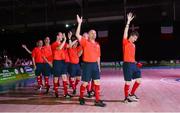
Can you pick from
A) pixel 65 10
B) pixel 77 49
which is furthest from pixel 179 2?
pixel 77 49

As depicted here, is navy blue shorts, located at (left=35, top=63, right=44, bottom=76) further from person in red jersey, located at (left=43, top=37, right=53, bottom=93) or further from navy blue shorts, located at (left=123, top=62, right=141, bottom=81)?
navy blue shorts, located at (left=123, top=62, right=141, bottom=81)

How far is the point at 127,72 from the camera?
7.72 metres

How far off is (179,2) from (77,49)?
1235cm

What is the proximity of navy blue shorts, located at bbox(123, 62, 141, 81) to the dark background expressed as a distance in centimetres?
1247

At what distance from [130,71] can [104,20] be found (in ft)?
47.1

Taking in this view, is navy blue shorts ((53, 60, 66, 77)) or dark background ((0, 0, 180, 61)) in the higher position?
dark background ((0, 0, 180, 61))

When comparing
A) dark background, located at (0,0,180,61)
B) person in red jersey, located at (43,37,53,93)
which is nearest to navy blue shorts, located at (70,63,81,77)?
person in red jersey, located at (43,37,53,93)

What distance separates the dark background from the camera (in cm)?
2020

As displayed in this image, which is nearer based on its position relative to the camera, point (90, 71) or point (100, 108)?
point (100, 108)

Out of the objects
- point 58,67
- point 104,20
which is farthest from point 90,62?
point 104,20

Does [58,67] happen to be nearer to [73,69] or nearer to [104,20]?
[73,69]

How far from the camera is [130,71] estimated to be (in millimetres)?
7711

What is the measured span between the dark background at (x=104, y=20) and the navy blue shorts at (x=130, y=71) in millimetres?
12466

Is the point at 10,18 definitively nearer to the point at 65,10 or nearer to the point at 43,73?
the point at 65,10
